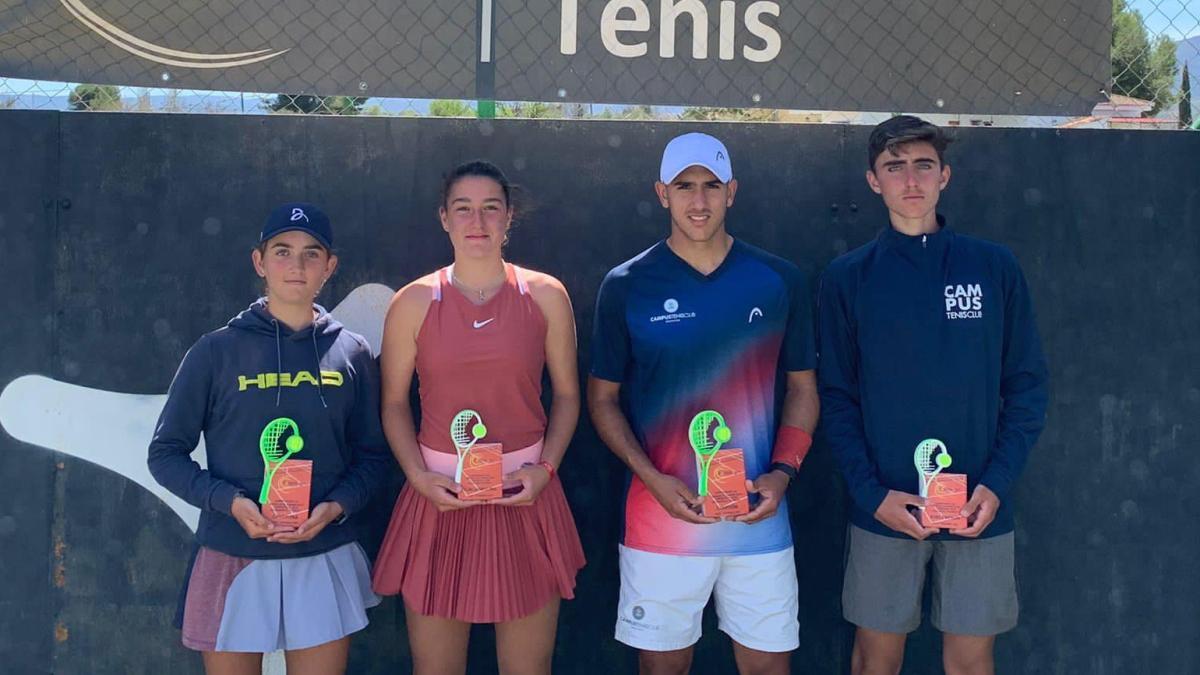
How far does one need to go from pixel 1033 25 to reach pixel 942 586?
91.5 inches

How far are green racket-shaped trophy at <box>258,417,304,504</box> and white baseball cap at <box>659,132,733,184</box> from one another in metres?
1.36

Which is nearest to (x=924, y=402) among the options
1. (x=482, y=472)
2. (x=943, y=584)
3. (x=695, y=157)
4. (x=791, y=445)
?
(x=791, y=445)

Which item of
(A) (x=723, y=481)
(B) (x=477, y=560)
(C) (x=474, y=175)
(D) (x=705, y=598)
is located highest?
(C) (x=474, y=175)

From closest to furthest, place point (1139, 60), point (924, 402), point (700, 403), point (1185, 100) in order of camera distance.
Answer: point (924, 402) → point (700, 403) → point (1185, 100) → point (1139, 60)

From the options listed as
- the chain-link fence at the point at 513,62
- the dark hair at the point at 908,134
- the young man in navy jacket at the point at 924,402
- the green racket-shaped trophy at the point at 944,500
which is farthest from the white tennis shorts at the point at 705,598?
the chain-link fence at the point at 513,62

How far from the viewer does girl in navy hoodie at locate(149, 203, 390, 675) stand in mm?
2711

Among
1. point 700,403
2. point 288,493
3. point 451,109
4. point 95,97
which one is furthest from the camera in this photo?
point 451,109

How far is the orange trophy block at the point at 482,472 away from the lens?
2693mm

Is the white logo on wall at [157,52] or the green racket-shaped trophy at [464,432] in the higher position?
the white logo on wall at [157,52]

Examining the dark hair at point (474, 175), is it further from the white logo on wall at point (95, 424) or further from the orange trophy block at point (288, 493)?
the orange trophy block at point (288, 493)

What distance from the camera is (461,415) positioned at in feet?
9.16

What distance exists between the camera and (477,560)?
2861mm

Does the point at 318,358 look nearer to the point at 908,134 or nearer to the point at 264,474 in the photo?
the point at 264,474

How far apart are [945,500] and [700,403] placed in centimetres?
75
